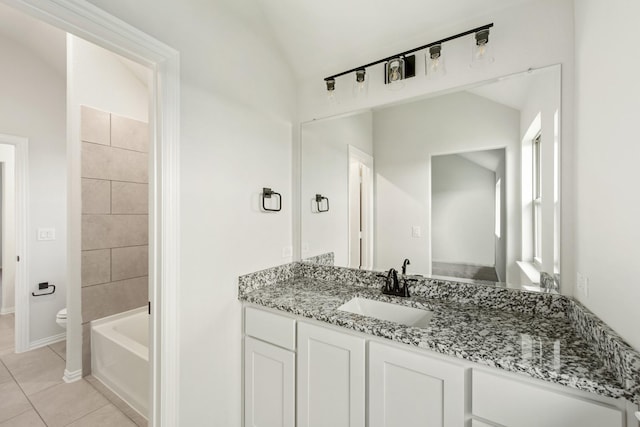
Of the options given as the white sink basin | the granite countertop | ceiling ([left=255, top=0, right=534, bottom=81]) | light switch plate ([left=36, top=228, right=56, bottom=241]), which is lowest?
the white sink basin

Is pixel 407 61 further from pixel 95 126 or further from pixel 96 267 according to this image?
pixel 96 267

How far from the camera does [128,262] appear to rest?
262cm

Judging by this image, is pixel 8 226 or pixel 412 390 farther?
pixel 8 226

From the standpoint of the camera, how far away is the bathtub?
1.90 metres

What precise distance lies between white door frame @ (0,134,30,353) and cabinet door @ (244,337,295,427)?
2772 millimetres

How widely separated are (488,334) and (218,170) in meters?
1.57

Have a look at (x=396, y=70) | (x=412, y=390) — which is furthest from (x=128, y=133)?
(x=412, y=390)

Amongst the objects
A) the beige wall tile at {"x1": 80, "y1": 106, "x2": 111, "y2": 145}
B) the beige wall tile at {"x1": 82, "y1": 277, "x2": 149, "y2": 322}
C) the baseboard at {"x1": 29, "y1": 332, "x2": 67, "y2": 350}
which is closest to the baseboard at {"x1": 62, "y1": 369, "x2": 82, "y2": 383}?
the beige wall tile at {"x1": 82, "y1": 277, "x2": 149, "y2": 322}

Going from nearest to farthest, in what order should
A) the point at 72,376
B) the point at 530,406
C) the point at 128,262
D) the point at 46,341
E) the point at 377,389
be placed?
the point at 530,406, the point at 377,389, the point at 72,376, the point at 128,262, the point at 46,341

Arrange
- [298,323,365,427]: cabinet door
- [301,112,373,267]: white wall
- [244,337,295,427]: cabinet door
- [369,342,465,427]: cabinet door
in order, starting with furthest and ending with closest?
[301,112,373,267]: white wall
[244,337,295,427]: cabinet door
[298,323,365,427]: cabinet door
[369,342,465,427]: cabinet door

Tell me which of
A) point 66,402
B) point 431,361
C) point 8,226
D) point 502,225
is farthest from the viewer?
point 8,226

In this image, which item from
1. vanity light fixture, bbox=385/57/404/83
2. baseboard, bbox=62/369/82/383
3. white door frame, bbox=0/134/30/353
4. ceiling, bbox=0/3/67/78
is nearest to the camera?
vanity light fixture, bbox=385/57/404/83

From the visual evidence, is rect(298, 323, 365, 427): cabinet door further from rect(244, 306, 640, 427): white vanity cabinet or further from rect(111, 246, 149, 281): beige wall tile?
rect(111, 246, 149, 281): beige wall tile

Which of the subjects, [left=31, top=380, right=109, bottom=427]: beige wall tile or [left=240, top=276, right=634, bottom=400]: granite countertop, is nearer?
[left=240, top=276, right=634, bottom=400]: granite countertop
